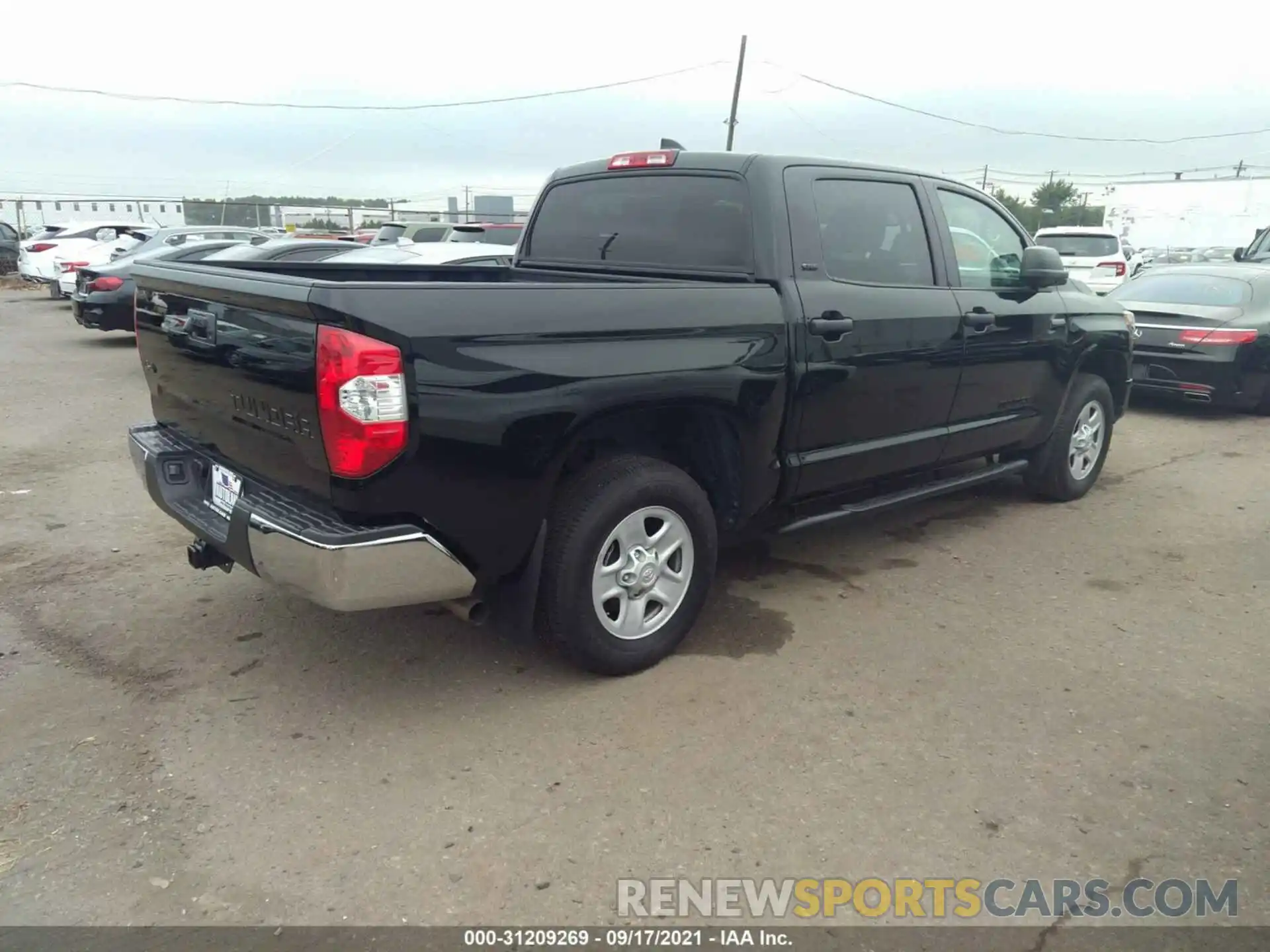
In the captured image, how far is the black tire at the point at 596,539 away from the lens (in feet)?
10.6

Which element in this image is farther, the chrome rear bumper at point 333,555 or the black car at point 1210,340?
the black car at point 1210,340

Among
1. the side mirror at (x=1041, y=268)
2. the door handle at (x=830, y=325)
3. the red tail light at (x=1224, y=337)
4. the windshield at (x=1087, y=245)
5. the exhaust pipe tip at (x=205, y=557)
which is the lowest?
the exhaust pipe tip at (x=205, y=557)

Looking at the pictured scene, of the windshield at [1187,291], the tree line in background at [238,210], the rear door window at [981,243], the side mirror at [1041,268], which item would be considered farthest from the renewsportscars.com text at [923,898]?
the tree line in background at [238,210]

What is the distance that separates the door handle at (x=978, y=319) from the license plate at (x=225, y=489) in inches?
130

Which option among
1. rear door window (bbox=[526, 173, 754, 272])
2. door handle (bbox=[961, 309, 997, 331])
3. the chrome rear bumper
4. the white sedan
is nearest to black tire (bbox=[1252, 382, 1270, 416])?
door handle (bbox=[961, 309, 997, 331])

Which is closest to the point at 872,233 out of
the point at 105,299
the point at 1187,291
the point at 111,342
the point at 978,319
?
the point at 978,319

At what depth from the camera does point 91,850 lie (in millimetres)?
2574

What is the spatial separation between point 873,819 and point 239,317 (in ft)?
8.12

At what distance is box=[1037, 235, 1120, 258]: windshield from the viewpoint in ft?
54.7

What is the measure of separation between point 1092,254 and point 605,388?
16.2 m

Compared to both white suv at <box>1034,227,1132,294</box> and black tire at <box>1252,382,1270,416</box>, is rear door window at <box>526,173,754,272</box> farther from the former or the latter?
white suv at <box>1034,227,1132,294</box>

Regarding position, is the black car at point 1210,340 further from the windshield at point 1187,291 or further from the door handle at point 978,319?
the door handle at point 978,319

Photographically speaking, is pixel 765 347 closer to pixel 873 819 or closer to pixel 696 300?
pixel 696 300

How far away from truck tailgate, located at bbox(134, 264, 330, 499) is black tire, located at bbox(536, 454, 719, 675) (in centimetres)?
82
